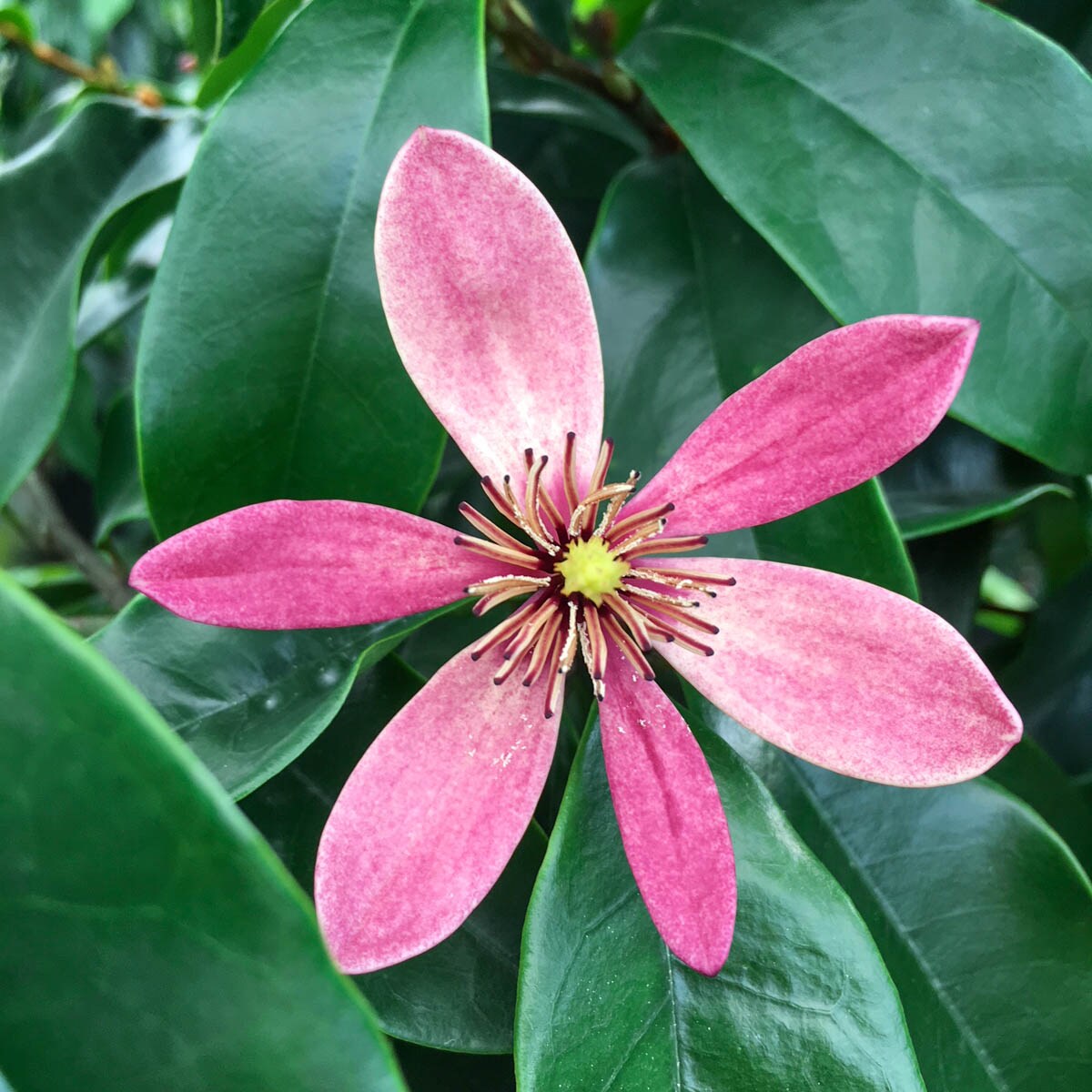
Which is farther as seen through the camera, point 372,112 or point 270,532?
point 372,112

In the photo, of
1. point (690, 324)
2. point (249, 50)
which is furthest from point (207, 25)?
point (690, 324)

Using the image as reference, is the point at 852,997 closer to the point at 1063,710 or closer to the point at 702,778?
the point at 702,778

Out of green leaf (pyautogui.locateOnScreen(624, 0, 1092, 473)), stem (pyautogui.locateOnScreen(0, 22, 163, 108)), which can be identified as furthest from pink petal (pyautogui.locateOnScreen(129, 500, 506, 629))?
stem (pyautogui.locateOnScreen(0, 22, 163, 108))

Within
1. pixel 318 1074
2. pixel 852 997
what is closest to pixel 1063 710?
pixel 852 997

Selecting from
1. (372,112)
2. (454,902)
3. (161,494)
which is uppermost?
(372,112)

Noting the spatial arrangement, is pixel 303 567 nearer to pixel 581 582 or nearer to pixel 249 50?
pixel 581 582

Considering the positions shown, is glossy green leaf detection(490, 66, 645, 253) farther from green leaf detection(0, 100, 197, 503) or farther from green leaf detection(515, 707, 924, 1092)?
green leaf detection(515, 707, 924, 1092)
